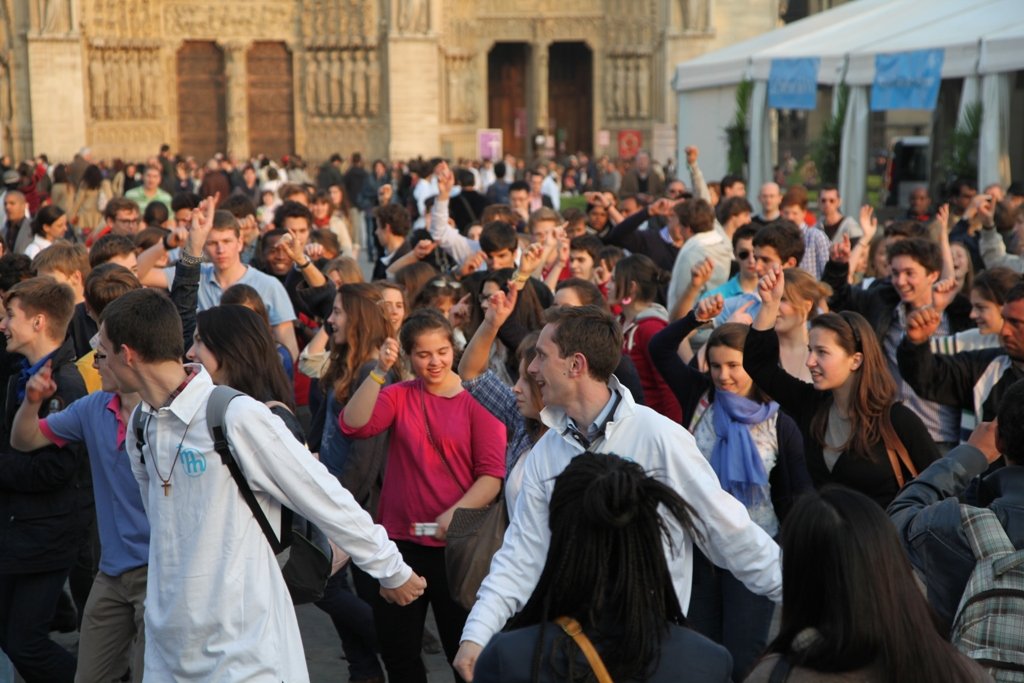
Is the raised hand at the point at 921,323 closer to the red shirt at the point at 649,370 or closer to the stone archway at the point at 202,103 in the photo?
the red shirt at the point at 649,370

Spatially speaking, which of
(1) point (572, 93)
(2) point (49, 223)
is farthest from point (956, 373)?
(1) point (572, 93)

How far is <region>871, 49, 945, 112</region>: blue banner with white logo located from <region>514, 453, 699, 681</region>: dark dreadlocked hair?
1407 centimetres

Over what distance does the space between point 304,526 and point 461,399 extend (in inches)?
54.3

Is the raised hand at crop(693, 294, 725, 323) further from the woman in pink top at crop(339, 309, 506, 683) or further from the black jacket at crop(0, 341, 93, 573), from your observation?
the black jacket at crop(0, 341, 93, 573)

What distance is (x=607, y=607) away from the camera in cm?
298

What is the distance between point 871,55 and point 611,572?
15137 millimetres

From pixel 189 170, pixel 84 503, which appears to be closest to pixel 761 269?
pixel 84 503

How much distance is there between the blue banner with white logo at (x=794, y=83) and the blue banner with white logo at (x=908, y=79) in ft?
4.13

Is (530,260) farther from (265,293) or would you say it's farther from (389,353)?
(265,293)

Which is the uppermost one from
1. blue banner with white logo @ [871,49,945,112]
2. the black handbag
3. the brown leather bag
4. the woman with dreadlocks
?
blue banner with white logo @ [871,49,945,112]

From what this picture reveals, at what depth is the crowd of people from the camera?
2.98 meters

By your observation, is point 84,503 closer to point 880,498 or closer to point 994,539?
point 880,498

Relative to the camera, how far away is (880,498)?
514 cm

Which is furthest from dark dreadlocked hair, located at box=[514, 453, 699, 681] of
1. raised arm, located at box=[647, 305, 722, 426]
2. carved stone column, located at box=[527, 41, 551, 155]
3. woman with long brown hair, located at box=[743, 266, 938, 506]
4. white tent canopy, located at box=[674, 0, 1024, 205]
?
carved stone column, located at box=[527, 41, 551, 155]
